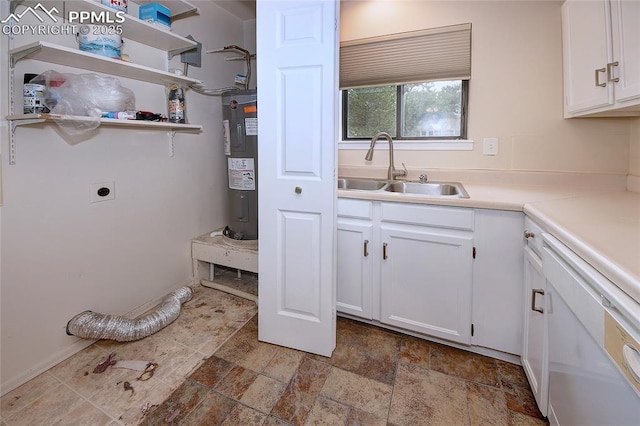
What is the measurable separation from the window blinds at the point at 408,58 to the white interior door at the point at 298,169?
3.16 ft

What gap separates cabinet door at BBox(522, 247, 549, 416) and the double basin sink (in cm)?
71

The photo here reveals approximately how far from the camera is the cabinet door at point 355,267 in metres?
1.84

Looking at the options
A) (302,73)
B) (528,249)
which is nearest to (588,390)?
(528,249)

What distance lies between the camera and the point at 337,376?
1547mm

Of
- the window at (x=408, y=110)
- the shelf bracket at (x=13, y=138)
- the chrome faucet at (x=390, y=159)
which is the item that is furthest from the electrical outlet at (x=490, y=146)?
the shelf bracket at (x=13, y=138)

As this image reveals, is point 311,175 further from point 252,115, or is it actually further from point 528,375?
point 528,375

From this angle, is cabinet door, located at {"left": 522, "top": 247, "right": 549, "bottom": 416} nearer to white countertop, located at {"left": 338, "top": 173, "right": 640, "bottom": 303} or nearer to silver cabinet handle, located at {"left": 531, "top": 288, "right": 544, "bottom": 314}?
silver cabinet handle, located at {"left": 531, "top": 288, "right": 544, "bottom": 314}

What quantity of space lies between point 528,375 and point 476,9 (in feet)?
7.09

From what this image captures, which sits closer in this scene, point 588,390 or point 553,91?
point 588,390

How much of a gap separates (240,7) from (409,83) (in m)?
1.53

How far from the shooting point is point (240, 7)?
2.62 m

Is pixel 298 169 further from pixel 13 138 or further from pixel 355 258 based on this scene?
pixel 13 138

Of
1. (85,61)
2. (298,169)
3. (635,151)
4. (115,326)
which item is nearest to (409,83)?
(298,169)

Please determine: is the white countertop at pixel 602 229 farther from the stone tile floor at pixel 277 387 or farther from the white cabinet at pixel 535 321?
the stone tile floor at pixel 277 387
